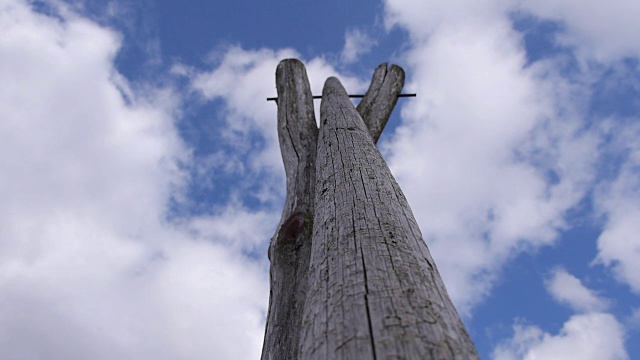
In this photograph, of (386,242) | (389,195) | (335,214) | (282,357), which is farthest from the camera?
(282,357)

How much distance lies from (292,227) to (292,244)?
0.36 feet

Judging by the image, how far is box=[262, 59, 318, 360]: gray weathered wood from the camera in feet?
8.29

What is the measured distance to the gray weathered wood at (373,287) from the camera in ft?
3.28

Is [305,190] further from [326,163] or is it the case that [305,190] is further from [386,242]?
[386,242]

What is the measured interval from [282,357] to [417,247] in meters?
1.20

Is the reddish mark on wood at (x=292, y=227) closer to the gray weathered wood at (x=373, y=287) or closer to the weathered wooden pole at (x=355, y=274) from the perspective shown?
the weathered wooden pole at (x=355, y=274)

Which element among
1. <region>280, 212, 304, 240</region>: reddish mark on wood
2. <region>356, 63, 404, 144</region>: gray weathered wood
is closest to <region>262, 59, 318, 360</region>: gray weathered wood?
<region>280, 212, 304, 240</region>: reddish mark on wood

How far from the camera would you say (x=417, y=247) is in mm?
1524

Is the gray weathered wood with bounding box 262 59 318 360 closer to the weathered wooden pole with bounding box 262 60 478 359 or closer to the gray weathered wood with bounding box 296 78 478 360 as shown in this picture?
the weathered wooden pole with bounding box 262 60 478 359

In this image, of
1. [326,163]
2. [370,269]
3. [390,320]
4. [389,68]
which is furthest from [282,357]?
[389,68]

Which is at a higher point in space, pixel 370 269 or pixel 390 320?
pixel 370 269

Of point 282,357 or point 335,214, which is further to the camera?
point 282,357

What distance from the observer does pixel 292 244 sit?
9.89 ft

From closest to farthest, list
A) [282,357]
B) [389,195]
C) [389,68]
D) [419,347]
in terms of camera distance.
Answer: [419,347] → [389,195] → [282,357] → [389,68]
